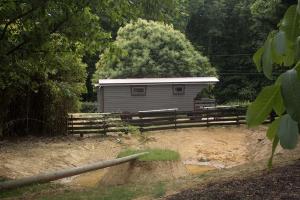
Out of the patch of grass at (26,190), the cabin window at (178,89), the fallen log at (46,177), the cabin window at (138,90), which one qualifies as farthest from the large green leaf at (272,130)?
the cabin window at (178,89)

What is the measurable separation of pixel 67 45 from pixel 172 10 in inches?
103

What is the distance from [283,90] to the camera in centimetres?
52

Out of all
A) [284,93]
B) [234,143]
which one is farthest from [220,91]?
[284,93]

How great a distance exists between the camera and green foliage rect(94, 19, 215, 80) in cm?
3119

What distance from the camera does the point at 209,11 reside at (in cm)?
4444

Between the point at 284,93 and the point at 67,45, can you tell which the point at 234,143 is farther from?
the point at 284,93

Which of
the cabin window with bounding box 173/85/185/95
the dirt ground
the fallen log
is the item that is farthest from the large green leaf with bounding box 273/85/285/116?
the cabin window with bounding box 173/85/185/95

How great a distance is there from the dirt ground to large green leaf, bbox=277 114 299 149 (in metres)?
11.5

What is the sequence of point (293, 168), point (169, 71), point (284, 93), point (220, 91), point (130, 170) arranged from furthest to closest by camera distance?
point (220, 91) → point (169, 71) → point (130, 170) → point (293, 168) → point (284, 93)

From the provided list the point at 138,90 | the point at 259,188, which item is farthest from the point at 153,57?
the point at 259,188

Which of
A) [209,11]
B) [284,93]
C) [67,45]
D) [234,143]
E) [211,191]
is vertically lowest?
[234,143]

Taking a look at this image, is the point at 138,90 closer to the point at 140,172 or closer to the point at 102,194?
the point at 140,172

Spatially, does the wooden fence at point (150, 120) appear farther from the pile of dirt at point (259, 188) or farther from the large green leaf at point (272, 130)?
the large green leaf at point (272, 130)

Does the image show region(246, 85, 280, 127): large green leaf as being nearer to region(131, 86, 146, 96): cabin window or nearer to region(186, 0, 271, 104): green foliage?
region(131, 86, 146, 96): cabin window
